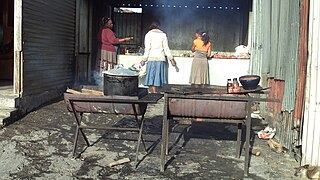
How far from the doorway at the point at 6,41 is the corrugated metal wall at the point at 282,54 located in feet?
22.4

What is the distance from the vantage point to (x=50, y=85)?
9469 mm

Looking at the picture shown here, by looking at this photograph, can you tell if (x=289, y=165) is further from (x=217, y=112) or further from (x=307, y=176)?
(x=217, y=112)

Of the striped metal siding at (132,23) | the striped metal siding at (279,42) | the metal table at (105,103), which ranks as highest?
the striped metal siding at (132,23)

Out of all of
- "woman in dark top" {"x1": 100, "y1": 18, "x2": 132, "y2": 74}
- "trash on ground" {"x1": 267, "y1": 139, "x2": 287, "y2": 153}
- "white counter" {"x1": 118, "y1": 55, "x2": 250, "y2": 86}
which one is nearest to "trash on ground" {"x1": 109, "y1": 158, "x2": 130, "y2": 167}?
"trash on ground" {"x1": 267, "y1": 139, "x2": 287, "y2": 153}

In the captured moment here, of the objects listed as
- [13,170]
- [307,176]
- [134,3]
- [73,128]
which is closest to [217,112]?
[307,176]

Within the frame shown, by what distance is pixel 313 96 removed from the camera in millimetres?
4961

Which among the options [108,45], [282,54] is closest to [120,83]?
[282,54]

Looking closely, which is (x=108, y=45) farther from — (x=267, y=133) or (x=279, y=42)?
(x=267, y=133)

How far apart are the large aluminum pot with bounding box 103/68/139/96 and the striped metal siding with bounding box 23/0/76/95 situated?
3.35 metres

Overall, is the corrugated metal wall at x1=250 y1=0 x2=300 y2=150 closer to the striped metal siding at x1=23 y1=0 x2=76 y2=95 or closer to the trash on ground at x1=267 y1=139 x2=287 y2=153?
the trash on ground at x1=267 y1=139 x2=287 y2=153

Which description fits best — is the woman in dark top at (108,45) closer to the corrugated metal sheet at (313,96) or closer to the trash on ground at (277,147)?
the trash on ground at (277,147)

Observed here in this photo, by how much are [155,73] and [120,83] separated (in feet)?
17.7

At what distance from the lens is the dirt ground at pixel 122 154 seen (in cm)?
496

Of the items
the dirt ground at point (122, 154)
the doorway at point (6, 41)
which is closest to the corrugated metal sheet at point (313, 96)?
the dirt ground at point (122, 154)
